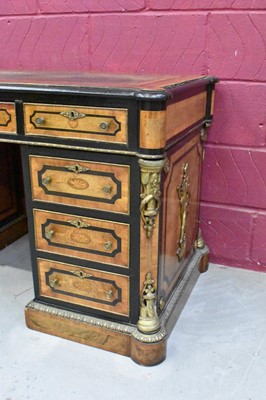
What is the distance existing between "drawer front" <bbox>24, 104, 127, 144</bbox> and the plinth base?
61 centimetres

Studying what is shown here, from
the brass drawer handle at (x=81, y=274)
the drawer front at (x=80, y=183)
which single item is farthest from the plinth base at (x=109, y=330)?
the drawer front at (x=80, y=183)

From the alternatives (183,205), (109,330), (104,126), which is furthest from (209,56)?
(109,330)

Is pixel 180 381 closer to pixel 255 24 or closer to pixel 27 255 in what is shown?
pixel 27 255

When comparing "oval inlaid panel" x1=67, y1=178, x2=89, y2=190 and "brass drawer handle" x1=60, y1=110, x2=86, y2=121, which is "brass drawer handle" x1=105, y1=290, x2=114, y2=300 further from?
"brass drawer handle" x1=60, y1=110, x2=86, y2=121

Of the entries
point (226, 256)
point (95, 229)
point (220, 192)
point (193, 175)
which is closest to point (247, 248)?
Answer: point (226, 256)

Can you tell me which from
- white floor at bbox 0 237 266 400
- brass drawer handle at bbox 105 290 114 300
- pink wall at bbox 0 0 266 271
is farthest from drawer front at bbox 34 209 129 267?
pink wall at bbox 0 0 266 271

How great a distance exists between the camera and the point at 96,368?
1375mm

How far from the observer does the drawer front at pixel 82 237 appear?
1334 mm

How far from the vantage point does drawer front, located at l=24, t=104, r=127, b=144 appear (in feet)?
3.93

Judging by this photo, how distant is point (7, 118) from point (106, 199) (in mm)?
403

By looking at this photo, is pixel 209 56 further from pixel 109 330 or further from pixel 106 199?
pixel 109 330

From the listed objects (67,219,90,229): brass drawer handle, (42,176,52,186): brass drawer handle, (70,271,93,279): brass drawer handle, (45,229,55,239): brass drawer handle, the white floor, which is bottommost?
the white floor

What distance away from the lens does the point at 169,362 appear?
1403mm

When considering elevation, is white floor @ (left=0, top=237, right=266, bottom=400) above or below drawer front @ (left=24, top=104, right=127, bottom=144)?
below
